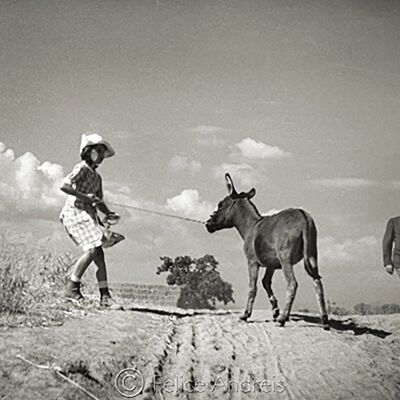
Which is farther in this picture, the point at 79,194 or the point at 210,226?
the point at 210,226

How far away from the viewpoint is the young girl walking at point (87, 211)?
8.93ft

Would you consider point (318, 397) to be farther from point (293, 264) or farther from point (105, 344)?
point (105, 344)

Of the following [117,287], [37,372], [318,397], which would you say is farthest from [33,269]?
[318,397]

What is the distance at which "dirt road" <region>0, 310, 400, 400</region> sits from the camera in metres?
2.13

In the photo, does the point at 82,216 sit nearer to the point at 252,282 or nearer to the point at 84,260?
the point at 84,260

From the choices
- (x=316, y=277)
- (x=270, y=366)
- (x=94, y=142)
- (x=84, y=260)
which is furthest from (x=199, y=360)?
(x=94, y=142)

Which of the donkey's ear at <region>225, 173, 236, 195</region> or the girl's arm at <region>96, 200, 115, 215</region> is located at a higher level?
the donkey's ear at <region>225, 173, 236, 195</region>

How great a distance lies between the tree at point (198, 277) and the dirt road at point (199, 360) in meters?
0.22

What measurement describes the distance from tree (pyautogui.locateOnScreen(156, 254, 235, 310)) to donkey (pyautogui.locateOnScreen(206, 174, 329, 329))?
0.17 meters

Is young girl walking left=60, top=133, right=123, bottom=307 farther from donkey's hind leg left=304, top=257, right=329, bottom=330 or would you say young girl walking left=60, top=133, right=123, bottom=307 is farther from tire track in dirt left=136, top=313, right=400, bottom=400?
donkey's hind leg left=304, top=257, right=329, bottom=330

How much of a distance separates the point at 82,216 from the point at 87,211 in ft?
0.11

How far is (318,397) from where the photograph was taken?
2367 millimetres

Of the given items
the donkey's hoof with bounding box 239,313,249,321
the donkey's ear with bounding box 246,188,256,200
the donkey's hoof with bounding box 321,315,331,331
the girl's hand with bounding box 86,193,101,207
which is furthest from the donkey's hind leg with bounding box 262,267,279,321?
the girl's hand with bounding box 86,193,101,207

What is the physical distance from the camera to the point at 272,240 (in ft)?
8.86
